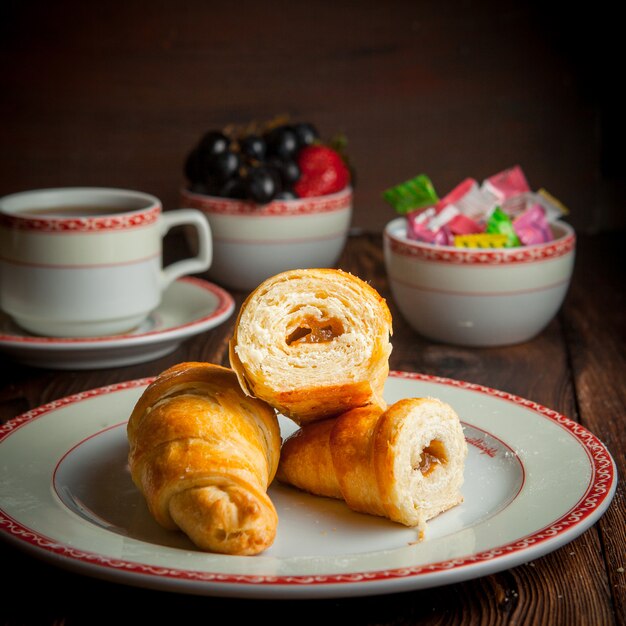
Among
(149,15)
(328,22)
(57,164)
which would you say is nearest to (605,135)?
(328,22)

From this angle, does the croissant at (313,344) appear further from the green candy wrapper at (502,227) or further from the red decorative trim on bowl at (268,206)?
the red decorative trim on bowl at (268,206)

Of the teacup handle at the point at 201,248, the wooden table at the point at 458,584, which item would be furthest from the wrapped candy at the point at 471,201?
the teacup handle at the point at 201,248

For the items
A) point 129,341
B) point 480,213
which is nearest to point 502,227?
point 480,213

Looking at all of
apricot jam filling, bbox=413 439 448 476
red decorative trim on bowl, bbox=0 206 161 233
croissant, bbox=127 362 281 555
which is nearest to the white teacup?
red decorative trim on bowl, bbox=0 206 161 233

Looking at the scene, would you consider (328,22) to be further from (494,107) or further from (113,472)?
(113,472)

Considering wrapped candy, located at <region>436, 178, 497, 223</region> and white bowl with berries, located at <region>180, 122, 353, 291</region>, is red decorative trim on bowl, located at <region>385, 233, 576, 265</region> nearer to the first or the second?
wrapped candy, located at <region>436, 178, 497, 223</region>
